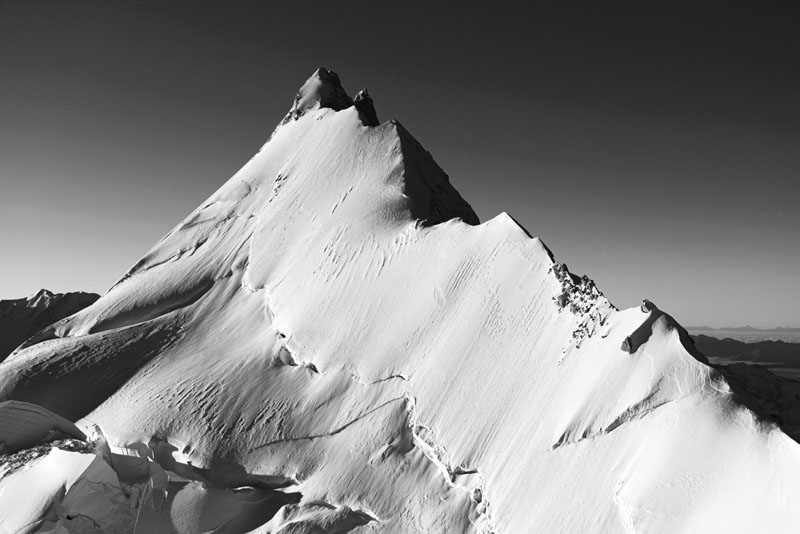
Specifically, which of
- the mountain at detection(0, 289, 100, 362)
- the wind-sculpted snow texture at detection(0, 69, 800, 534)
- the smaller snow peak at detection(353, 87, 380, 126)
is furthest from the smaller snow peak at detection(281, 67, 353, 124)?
the mountain at detection(0, 289, 100, 362)

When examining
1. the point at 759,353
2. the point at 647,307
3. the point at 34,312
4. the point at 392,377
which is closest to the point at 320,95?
the point at 392,377

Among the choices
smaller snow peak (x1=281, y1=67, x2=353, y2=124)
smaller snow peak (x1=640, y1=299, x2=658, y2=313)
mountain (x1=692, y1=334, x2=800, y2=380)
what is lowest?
smaller snow peak (x1=640, y1=299, x2=658, y2=313)

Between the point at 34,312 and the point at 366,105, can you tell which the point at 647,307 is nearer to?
the point at 366,105

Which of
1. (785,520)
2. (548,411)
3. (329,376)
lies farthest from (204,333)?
(785,520)

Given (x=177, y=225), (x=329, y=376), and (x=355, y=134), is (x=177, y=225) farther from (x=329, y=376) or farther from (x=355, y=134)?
(x=329, y=376)

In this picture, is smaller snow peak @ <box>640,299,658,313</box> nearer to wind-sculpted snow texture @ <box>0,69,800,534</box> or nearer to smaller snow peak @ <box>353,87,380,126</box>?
wind-sculpted snow texture @ <box>0,69,800,534</box>
